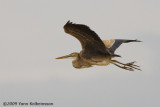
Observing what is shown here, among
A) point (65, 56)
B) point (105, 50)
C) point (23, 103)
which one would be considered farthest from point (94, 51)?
point (23, 103)

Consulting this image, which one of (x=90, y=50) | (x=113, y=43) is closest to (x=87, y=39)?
(x=90, y=50)

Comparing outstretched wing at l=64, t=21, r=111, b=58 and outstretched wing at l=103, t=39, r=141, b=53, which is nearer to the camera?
outstretched wing at l=64, t=21, r=111, b=58

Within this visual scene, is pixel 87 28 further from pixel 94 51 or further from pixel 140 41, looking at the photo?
pixel 140 41

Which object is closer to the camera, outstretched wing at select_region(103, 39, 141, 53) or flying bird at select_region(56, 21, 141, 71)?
flying bird at select_region(56, 21, 141, 71)

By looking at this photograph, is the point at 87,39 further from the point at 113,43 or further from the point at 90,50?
the point at 113,43

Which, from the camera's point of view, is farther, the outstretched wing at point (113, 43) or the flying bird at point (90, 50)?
the outstretched wing at point (113, 43)

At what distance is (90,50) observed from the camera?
25.8 meters

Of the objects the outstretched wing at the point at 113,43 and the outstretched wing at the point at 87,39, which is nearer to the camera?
the outstretched wing at the point at 87,39

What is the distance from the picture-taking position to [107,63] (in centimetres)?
2614

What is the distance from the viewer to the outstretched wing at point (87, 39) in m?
24.2

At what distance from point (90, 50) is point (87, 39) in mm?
686

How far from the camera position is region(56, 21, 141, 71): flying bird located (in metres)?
24.4

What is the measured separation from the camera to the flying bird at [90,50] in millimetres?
24375

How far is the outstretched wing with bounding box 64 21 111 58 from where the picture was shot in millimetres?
24219
